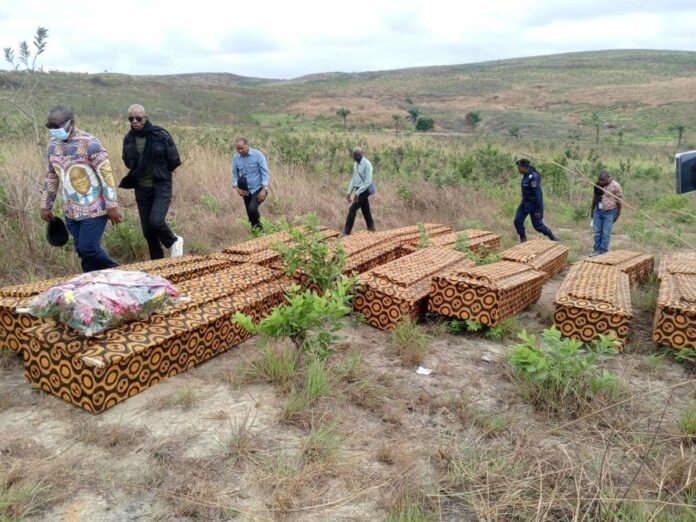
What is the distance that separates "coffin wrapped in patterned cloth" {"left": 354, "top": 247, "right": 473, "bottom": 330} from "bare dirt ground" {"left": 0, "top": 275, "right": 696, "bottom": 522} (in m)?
0.81

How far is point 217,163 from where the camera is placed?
33.3 feet

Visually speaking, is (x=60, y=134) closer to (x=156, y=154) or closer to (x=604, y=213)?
(x=156, y=154)

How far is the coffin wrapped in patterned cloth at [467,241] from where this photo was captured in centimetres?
621

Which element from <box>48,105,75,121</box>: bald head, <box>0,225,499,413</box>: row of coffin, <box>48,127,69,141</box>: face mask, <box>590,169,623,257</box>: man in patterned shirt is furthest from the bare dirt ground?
<box>590,169,623,257</box>: man in patterned shirt

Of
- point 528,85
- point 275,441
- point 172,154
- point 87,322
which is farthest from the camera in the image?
point 528,85

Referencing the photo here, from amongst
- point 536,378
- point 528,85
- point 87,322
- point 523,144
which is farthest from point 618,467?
point 528,85

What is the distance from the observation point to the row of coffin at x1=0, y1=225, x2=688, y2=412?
10.3ft

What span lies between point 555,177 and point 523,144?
60.4 ft

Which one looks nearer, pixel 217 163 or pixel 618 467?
pixel 618 467

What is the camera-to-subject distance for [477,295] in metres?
4.41

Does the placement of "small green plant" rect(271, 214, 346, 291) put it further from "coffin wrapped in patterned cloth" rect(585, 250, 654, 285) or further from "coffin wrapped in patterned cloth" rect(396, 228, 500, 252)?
"coffin wrapped in patterned cloth" rect(585, 250, 654, 285)

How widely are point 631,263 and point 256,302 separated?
439 centimetres

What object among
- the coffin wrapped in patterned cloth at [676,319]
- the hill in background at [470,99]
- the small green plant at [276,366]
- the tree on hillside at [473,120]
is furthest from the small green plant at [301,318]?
the tree on hillside at [473,120]

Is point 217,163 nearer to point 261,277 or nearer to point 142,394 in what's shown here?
point 261,277
